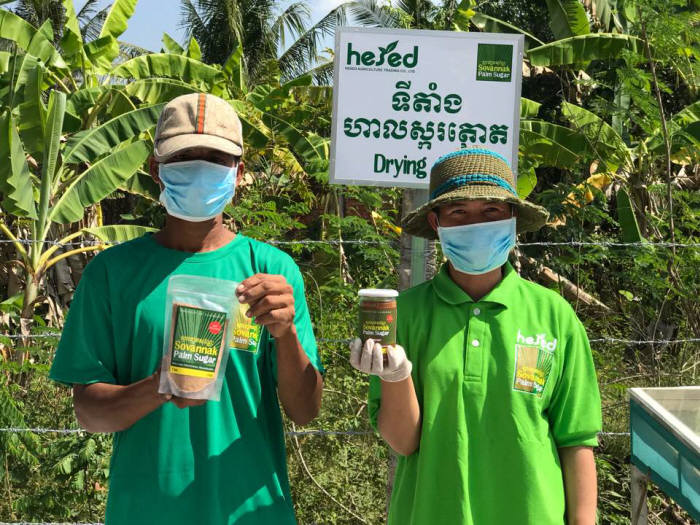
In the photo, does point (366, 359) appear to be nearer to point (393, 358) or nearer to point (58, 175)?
point (393, 358)

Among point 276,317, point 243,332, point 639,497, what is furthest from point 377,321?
point 639,497

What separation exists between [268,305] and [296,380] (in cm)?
25

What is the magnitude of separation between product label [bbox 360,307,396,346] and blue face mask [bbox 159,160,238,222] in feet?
1.76

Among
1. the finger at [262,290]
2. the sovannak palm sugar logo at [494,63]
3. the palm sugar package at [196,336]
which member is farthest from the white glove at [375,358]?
the sovannak palm sugar logo at [494,63]

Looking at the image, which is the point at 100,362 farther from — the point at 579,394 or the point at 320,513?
the point at 320,513

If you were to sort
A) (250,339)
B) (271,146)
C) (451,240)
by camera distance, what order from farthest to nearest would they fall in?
(271,146)
(451,240)
(250,339)

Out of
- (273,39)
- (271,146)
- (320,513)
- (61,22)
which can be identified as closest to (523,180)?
(271,146)

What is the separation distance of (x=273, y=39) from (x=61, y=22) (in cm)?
682

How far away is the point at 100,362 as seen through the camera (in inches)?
79.7

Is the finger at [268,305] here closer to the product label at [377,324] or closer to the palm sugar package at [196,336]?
the palm sugar package at [196,336]

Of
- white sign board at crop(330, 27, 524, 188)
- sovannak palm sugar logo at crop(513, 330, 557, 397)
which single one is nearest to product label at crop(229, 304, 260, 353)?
sovannak palm sugar logo at crop(513, 330, 557, 397)

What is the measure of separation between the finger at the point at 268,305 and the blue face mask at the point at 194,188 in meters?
0.36

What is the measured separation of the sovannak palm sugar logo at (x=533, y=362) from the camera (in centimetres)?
208

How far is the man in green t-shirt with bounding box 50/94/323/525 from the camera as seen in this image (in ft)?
6.39
